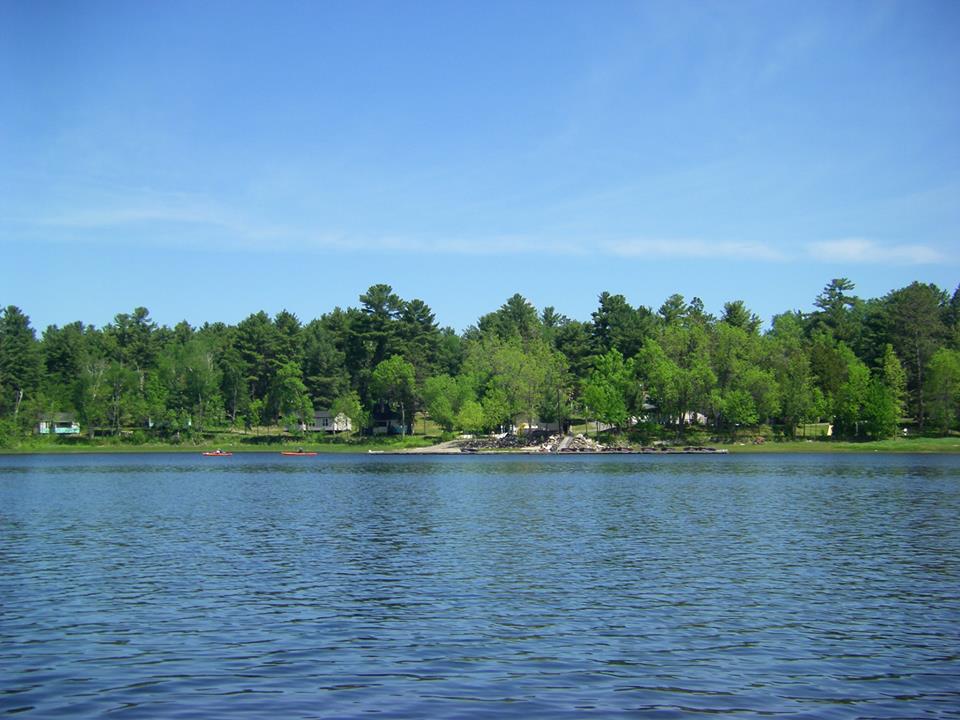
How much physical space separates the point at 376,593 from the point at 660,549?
12.9 metres

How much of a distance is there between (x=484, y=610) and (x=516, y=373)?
123 m

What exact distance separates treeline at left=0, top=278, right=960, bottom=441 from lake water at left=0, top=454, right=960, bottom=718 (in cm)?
8482

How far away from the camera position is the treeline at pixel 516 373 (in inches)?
5197

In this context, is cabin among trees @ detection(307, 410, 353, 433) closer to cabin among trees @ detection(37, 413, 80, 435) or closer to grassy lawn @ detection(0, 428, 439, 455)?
grassy lawn @ detection(0, 428, 439, 455)

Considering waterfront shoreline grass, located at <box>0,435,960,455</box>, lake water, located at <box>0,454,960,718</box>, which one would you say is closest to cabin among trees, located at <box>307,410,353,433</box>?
waterfront shoreline grass, located at <box>0,435,960,455</box>

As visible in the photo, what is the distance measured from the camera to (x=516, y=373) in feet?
479

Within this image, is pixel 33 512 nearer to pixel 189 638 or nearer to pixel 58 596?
pixel 58 596

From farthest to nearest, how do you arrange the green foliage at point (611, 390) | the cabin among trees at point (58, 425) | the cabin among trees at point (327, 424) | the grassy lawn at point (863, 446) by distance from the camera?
1. the cabin among trees at point (327, 424)
2. the cabin among trees at point (58, 425)
3. the green foliage at point (611, 390)
4. the grassy lawn at point (863, 446)

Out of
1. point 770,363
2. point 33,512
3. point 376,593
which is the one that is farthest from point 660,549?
point 770,363

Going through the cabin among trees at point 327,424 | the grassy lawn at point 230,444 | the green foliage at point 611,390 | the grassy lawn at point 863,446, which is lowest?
the grassy lawn at point 863,446

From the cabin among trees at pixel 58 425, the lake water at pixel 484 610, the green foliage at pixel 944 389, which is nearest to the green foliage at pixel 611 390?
the green foliage at pixel 944 389

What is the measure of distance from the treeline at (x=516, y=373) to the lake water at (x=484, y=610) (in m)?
84.8

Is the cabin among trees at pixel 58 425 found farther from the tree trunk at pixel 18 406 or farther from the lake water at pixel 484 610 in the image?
the lake water at pixel 484 610

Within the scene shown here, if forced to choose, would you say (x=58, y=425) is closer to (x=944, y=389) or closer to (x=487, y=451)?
(x=487, y=451)
